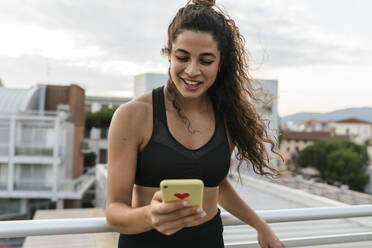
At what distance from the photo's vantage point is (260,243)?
4.93ft

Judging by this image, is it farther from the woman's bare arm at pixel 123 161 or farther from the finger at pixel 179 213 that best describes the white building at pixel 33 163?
the finger at pixel 179 213

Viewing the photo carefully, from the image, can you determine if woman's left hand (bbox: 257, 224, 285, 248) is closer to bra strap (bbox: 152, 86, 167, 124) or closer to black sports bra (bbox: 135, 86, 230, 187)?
black sports bra (bbox: 135, 86, 230, 187)

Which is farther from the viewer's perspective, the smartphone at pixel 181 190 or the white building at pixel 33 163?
the white building at pixel 33 163

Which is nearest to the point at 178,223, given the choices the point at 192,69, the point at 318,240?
the point at 192,69

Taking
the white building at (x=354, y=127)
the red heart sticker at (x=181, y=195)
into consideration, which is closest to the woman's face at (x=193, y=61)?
the red heart sticker at (x=181, y=195)

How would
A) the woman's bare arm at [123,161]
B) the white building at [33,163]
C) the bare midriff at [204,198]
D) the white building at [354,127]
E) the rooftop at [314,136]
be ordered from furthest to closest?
the white building at [354,127] → the rooftop at [314,136] → the white building at [33,163] → the bare midriff at [204,198] → the woman's bare arm at [123,161]

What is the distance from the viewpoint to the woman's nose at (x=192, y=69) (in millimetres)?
1137

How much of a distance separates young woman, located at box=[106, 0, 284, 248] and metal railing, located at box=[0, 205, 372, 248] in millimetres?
166

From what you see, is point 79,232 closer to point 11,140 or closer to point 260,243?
point 260,243

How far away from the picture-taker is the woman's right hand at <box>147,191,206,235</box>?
0.81 metres

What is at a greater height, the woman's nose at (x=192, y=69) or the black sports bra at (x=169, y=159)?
the woman's nose at (x=192, y=69)

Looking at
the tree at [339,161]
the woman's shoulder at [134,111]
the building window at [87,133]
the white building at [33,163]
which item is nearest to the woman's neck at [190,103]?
the woman's shoulder at [134,111]

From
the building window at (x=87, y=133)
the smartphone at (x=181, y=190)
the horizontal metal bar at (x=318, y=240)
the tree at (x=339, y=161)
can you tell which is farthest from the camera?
the tree at (x=339, y=161)

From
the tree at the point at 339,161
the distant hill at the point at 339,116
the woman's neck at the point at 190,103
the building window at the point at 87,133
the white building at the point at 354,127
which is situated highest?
the distant hill at the point at 339,116
